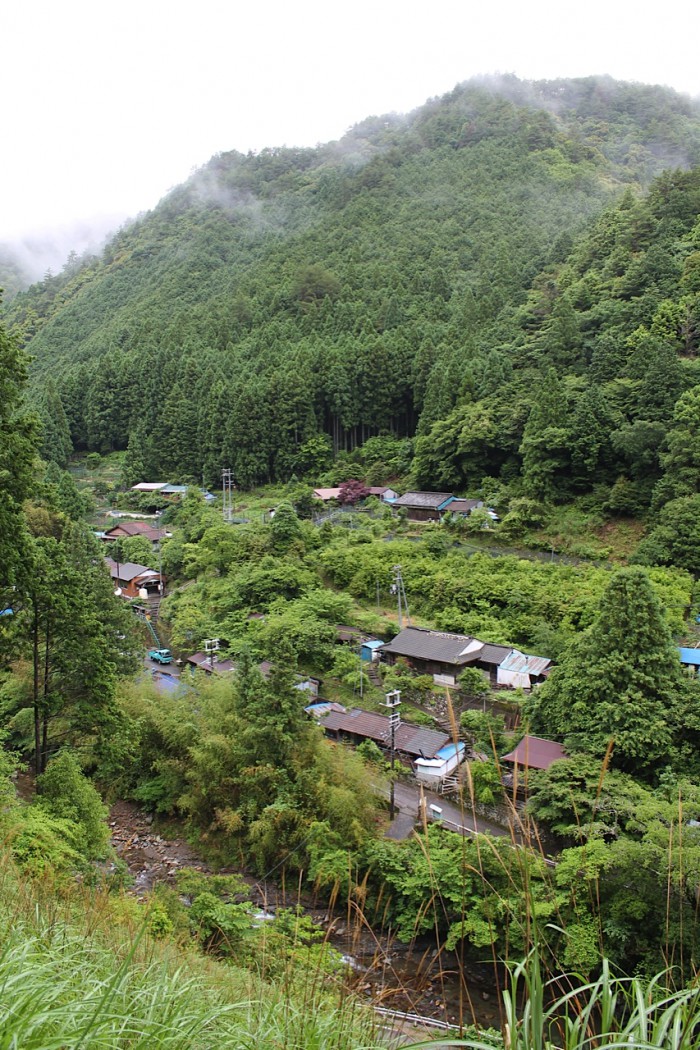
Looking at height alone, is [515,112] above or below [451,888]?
above

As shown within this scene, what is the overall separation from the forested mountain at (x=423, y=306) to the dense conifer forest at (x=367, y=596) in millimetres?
206

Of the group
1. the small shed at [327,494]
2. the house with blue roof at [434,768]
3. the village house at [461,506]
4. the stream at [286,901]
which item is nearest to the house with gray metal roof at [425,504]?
the village house at [461,506]

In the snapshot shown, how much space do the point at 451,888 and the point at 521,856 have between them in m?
9.25

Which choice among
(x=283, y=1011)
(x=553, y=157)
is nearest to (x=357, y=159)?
(x=553, y=157)

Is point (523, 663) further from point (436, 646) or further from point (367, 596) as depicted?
point (367, 596)

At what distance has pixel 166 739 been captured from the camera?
12.8 metres

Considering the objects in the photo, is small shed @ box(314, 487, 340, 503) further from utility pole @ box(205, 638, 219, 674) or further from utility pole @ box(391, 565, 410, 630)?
utility pole @ box(205, 638, 219, 674)

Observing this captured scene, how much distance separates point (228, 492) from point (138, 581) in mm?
9104

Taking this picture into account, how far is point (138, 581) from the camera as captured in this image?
24.5 metres

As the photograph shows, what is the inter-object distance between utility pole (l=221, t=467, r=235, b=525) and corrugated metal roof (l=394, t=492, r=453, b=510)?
718cm

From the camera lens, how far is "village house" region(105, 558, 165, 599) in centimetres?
2438

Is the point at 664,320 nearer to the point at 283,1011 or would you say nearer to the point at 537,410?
the point at 537,410

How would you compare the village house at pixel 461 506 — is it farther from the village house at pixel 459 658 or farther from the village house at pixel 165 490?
the village house at pixel 165 490

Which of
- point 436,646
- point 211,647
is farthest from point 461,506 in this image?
point 211,647
